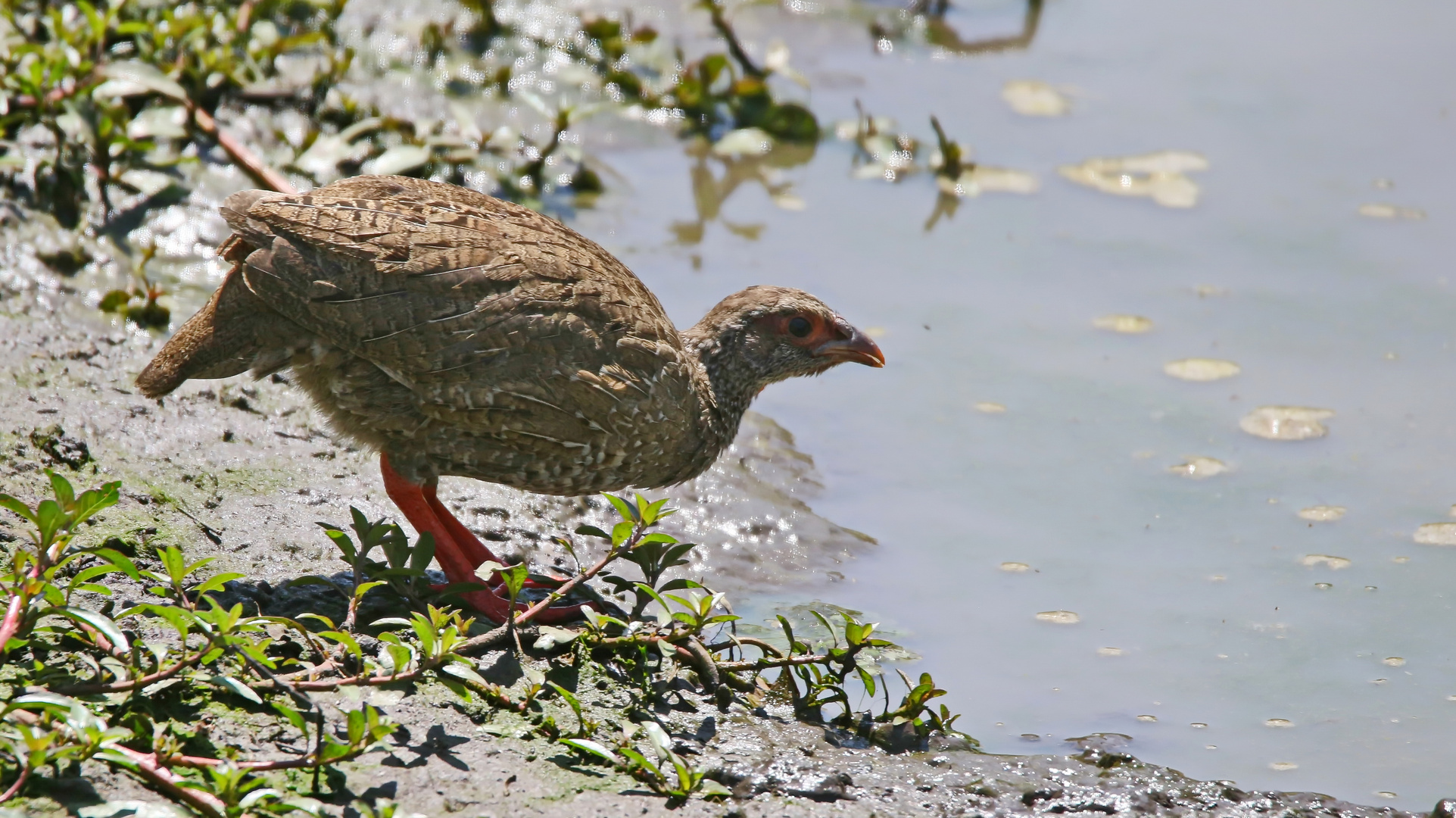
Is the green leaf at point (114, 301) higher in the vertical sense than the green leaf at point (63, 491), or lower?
higher

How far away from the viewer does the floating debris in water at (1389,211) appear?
322 inches

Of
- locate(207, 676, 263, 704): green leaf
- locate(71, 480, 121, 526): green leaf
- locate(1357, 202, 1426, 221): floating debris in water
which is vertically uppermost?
locate(1357, 202, 1426, 221): floating debris in water

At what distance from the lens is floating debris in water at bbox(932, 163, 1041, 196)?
27.7 ft

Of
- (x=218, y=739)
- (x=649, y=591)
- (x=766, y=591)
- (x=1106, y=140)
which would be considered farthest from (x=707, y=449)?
(x=1106, y=140)

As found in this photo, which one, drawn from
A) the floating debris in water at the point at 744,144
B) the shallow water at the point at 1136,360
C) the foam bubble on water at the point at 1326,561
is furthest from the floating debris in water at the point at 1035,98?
the foam bubble on water at the point at 1326,561

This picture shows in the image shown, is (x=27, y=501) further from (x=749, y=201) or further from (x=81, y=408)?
(x=749, y=201)

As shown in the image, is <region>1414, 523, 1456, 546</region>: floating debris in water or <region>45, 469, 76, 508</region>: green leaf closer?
<region>45, 469, 76, 508</region>: green leaf

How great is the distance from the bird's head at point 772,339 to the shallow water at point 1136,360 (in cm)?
65

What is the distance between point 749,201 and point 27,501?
4758mm

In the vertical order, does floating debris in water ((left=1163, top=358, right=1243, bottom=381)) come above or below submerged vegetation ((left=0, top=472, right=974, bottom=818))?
above

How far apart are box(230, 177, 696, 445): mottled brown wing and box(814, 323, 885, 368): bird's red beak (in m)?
1.11

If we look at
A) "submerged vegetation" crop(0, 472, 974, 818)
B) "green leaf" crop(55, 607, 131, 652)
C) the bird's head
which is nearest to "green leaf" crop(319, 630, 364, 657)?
"submerged vegetation" crop(0, 472, 974, 818)

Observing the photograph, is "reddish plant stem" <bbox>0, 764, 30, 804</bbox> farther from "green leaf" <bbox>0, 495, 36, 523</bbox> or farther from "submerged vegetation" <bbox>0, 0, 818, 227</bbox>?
"submerged vegetation" <bbox>0, 0, 818, 227</bbox>

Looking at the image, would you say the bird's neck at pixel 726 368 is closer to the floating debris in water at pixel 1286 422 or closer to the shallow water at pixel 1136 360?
the shallow water at pixel 1136 360
